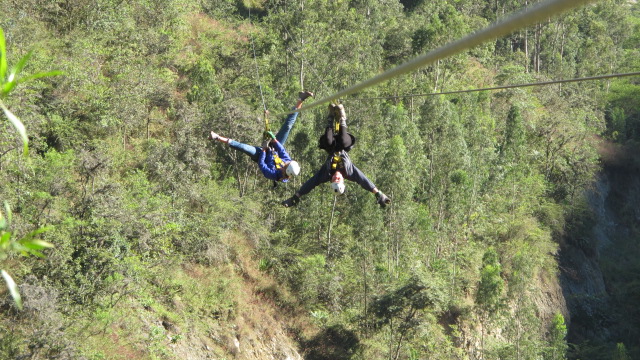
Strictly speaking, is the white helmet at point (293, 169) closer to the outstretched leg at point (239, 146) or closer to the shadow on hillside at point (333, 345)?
the outstretched leg at point (239, 146)

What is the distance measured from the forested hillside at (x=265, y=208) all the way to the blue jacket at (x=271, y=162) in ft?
3.92

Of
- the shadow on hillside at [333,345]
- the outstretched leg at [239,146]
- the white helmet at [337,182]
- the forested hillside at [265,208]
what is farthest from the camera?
the shadow on hillside at [333,345]

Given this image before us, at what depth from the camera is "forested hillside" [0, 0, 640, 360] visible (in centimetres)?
1115

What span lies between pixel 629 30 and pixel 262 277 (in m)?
35.5

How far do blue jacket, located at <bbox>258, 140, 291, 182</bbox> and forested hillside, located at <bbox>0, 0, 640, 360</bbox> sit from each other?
1193mm

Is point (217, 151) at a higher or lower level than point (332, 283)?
higher

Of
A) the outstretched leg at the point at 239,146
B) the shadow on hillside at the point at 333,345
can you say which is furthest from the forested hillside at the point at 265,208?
the outstretched leg at the point at 239,146

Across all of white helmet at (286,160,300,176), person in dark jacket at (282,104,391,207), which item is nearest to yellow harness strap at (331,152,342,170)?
person in dark jacket at (282,104,391,207)

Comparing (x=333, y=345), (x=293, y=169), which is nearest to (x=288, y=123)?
(x=293, y=169)

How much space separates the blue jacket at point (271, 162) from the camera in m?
6.45

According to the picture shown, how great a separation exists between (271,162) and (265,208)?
11122 millimetres

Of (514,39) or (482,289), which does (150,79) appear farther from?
(514,39)

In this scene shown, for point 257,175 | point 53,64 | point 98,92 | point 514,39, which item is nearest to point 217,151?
point 257,175

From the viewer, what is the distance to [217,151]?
674 inches
